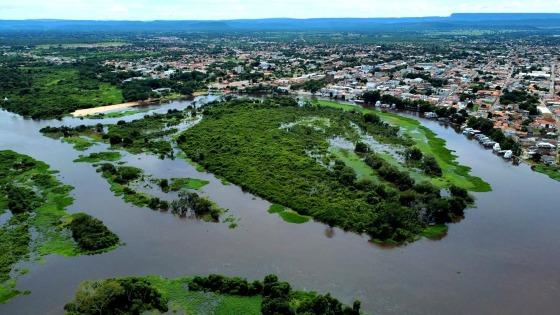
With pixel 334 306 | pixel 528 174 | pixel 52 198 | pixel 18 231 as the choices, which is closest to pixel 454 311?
pixel 334 306

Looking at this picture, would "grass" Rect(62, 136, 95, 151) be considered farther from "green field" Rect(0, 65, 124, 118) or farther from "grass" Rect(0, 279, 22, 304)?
"grass" Rect(0, 279, 22, 304)

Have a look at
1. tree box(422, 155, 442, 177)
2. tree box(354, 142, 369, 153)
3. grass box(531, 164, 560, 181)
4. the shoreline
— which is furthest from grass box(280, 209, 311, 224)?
the shoreline

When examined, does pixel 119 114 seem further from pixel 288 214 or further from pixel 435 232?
pixel 435 232

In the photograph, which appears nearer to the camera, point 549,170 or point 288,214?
point 288,214

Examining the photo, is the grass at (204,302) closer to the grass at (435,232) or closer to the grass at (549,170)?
the grass at (435,232)

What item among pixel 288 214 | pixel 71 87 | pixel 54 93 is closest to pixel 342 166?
pixel 288 214

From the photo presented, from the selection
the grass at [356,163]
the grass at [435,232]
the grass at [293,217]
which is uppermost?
the grass at [356,163]

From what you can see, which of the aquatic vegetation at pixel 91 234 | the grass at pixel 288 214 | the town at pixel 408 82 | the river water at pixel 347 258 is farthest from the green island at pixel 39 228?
the town at pixel 408 82
